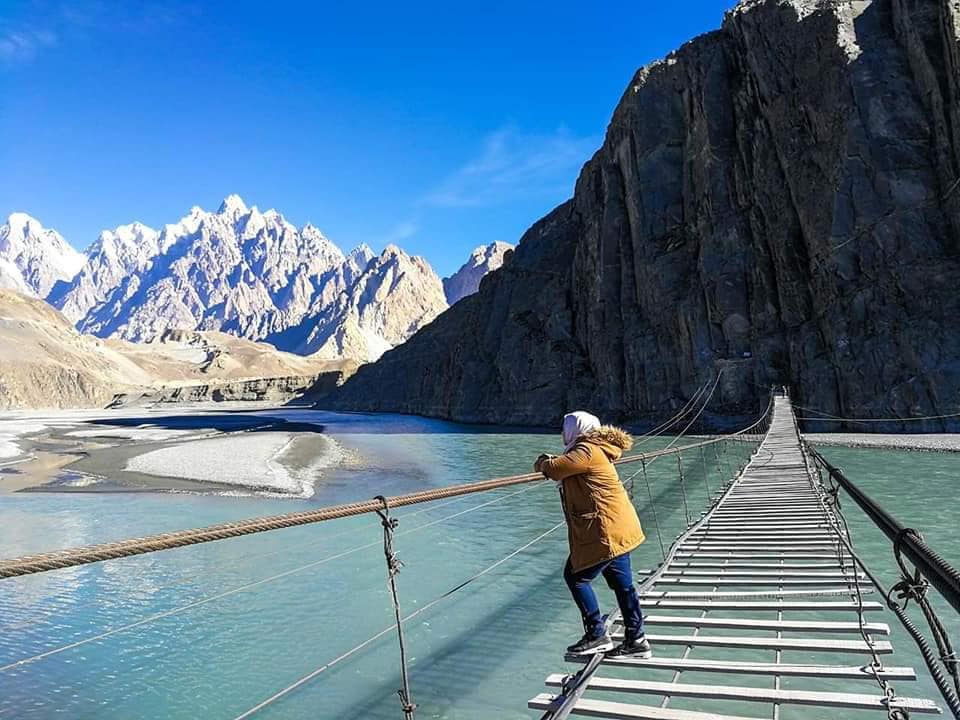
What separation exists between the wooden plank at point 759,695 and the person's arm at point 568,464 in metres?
1.47

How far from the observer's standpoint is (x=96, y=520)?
2014cm

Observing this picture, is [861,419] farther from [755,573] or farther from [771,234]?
[755,573]

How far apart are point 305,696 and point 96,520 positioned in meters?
15.5

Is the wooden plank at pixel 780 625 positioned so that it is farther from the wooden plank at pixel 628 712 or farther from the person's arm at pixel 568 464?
the person's arm at pixel 568 464

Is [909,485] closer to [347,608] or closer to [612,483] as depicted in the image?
[347,608]

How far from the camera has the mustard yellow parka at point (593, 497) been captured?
15.9 feet

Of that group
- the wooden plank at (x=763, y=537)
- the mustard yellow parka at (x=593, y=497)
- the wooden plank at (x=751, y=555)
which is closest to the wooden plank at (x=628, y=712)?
the mustard yellow parka at (x=593, y=497)

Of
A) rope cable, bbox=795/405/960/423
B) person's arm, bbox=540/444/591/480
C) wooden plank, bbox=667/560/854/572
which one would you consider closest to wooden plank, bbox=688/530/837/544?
wooden plank, bbox=667/560/854/572

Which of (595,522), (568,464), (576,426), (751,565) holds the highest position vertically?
(576,426)

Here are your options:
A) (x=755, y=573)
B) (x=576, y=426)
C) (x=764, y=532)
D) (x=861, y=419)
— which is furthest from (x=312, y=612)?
(x=861, y=419)

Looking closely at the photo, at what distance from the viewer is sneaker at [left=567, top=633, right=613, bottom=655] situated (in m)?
5.11

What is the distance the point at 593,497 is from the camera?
493 cm

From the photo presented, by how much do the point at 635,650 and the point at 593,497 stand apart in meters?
1.29

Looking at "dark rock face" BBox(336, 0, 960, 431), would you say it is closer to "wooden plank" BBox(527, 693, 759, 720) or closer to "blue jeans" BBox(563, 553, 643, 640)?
"blue jeans" BBox(563, 553, 643, 640)
